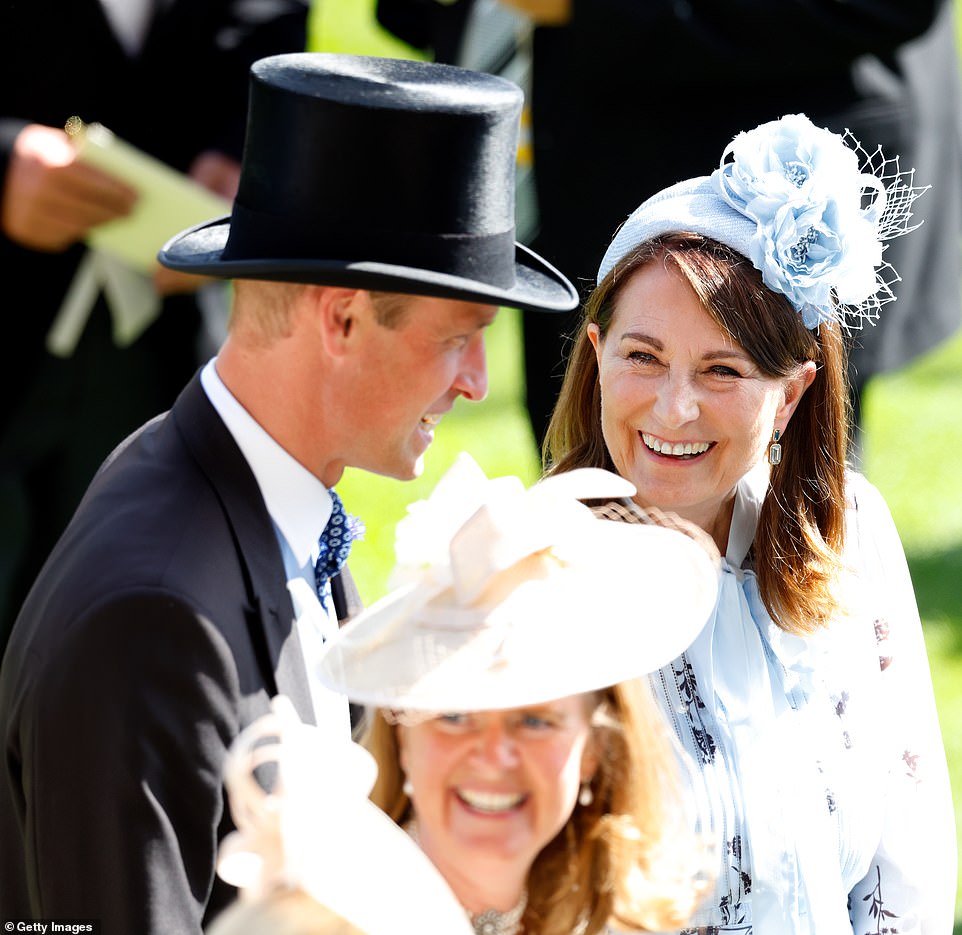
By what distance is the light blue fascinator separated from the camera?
9.05 feet

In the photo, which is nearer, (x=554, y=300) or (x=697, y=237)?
(x=554, y=300)

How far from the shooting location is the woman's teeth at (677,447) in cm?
280

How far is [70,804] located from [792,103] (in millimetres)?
2879

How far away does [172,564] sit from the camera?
2197mm

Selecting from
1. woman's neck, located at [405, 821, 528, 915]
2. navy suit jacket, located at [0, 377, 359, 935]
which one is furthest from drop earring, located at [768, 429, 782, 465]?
woman's neck, located at [405, 821, 528, 915]

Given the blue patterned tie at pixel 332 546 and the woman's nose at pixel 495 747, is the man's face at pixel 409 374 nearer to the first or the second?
the blue patterned tie at pixel 332 546

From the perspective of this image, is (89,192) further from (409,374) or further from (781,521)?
(781,521)

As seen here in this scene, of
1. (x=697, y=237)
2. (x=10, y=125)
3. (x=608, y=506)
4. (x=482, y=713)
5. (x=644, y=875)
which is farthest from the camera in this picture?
(x=10, y=125)

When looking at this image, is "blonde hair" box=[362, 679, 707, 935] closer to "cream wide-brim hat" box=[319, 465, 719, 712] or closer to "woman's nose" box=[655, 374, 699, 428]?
"cream wide-brim hat" box=[319, 465, 719, 712]

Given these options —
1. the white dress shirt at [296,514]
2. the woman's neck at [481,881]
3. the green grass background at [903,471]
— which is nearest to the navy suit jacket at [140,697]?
the white dress shirt at [296,514]

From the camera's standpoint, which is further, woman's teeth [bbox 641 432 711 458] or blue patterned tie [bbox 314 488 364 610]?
woman's teeth [bbox 641 432 711 458]

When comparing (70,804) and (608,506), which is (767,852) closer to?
(608,506)

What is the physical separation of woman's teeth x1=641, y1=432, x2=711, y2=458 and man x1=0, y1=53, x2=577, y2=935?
0.33m

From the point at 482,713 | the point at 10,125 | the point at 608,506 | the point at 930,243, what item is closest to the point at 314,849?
the point at 482,713
